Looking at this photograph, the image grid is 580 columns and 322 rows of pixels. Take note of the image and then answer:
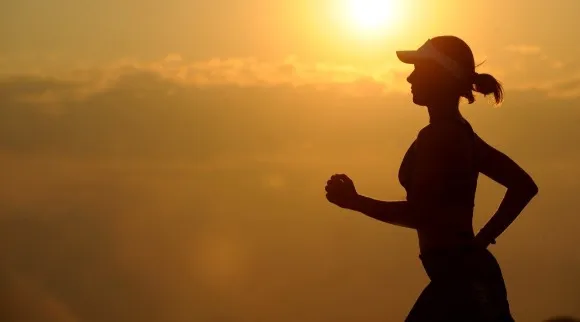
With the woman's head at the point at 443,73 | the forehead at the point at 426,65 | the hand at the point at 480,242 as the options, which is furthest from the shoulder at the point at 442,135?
the hand at the point at 480,242

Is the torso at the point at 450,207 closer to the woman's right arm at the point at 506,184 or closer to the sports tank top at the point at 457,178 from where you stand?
the sports tank top at the point at 457,178

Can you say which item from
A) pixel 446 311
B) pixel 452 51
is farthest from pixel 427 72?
pixel 446 311

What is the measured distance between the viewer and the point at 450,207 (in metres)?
13.6

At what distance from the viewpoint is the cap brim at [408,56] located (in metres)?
13.8

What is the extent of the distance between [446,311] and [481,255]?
30 centimetres

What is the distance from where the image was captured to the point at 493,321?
13578 mm

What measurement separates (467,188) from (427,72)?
590mm

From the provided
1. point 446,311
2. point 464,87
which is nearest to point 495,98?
point 464,87

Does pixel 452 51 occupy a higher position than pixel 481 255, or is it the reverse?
pixel 452 51

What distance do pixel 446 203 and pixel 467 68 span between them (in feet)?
2.27

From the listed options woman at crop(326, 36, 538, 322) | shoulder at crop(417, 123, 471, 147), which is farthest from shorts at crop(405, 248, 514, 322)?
shoulder at crop(417, 123, 471, 147)

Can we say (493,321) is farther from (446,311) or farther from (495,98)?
(495,98)

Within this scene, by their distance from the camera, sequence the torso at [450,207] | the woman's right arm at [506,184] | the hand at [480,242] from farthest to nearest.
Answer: the woman's right arm at [506,184] → the hand at [480,242] → the torso at [450,207]

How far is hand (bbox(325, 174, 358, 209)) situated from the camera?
44.7 feet
